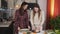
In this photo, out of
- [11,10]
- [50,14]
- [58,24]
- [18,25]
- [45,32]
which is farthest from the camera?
[11,10]

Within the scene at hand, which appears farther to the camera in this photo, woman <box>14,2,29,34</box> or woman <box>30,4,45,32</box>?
woman <box>14,2,29,34</box>

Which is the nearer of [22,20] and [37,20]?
[37,20]

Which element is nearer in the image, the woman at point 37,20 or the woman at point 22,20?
the woman at point 37,20

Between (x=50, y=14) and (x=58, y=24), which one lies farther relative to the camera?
(x=50, y=14)

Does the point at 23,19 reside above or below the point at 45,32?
above

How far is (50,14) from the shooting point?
357 centimetres

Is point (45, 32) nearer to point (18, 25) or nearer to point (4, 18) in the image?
point (18, 25)

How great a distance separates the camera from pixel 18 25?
2477 millimetres

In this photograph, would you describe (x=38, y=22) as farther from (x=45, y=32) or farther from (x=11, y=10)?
(x=11, y=10)

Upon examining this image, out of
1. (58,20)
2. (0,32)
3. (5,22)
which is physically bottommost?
(0,32)

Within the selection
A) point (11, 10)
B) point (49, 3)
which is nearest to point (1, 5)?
point (11, 10)

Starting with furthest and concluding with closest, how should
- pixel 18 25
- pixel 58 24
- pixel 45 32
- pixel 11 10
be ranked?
pixel 11 10 → pixel 18 25 → pixel 45 32 → pixel 58 24

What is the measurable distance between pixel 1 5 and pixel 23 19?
1.58 meters

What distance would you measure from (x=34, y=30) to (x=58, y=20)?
0.37 metres
